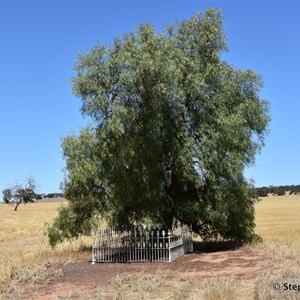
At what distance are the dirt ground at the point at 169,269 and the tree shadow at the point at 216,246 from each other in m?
1.92

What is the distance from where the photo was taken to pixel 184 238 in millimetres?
21828

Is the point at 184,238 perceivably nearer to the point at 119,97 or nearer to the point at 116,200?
the point at 116,200

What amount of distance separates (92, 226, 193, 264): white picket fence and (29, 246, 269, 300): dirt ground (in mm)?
540

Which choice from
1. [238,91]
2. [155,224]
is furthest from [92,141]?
[238,91]

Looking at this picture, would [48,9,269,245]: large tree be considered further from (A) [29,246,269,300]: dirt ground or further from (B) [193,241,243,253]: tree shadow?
(A) [29,246,269,300]: dirt ground

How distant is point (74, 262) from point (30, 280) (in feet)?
16.6

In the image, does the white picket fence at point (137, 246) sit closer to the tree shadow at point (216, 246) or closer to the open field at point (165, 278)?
the open field at point (165, 278)

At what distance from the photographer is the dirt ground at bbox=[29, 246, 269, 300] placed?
1372 centimetres

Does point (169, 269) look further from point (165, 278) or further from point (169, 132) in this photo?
point (169, 132)

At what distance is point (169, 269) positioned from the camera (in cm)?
1644

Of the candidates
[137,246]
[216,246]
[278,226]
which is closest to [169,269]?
[137,246]

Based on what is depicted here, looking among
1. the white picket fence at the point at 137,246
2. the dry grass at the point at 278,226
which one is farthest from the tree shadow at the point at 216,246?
the white picket fence at the point at 137,246

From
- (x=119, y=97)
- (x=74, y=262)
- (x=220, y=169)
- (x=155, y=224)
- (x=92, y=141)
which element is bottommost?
(x=74, y=262)

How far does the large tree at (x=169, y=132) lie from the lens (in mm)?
19609
